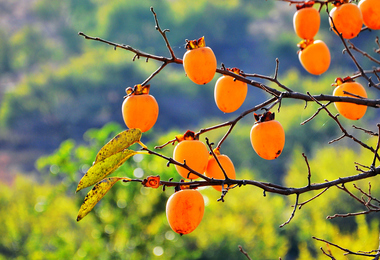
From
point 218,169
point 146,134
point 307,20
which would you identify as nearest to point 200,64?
point 218,169

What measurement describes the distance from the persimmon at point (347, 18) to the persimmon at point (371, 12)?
2 centimetres

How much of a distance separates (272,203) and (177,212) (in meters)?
4.97

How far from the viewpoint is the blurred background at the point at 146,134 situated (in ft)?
8.70

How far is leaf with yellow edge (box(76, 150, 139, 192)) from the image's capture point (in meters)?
0.47

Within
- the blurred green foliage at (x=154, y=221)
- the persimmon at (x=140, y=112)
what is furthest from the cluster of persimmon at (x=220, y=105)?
the blurred green foliage at (x=154, y=221)

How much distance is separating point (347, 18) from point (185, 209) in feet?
1.31

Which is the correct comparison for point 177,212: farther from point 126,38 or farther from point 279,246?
point 126,38

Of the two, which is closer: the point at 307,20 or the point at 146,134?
the point at 307,20

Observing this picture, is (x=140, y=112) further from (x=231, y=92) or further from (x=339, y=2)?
(x=339, y=2)

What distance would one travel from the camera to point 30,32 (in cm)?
1653

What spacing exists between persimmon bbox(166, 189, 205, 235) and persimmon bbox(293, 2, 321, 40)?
0.38m

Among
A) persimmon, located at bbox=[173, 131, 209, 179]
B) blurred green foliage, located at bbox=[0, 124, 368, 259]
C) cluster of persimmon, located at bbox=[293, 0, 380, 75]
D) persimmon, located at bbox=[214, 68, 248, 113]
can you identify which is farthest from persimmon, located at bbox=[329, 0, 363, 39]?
blurred green foliage, located at bbox=[0, 124, 368, 259]

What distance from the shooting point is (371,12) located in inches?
26.4

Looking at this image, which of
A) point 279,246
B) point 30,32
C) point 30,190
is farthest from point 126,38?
point 279,246
